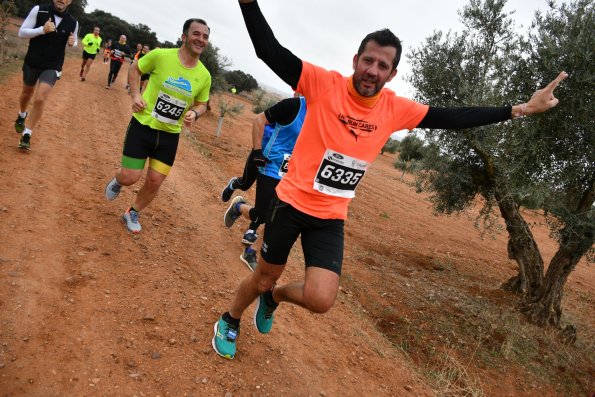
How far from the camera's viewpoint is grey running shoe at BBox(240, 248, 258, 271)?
564cm

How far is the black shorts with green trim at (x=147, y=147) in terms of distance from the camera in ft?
16.1

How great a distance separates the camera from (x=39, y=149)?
276 inches

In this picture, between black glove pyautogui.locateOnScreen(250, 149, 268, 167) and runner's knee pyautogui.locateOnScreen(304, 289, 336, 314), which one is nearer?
runner's knee pyautogui.locateOnScreen(304, 289, 336, 314)

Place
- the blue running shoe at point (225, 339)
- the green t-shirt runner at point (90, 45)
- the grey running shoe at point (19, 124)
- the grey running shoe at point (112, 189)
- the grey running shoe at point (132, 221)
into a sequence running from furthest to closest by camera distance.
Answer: the green t-shirt runner at point (90, 45)
the grey running shoe at point (19, 124)
the grey running shoe at point (112, 189)
the grey running shoe at point (132, 221)
the blue running shoe at point (225, 339)

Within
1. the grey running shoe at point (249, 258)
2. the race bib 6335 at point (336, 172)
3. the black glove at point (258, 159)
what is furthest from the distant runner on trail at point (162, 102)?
the race bib 6335 at point (336, 172)

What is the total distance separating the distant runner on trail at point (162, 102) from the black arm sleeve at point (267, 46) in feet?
7.41

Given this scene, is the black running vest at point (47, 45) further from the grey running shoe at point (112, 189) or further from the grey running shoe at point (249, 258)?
the grey running shoe at point (249, 258)

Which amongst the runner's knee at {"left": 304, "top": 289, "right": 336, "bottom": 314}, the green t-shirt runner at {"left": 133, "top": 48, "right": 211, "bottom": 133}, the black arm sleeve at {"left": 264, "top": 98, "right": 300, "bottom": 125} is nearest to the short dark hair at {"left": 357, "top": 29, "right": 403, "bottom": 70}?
the runner's knee at {"left": 304, "top": 289, "right": 336, "bottom": 314}

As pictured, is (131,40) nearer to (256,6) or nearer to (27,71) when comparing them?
(27,71)

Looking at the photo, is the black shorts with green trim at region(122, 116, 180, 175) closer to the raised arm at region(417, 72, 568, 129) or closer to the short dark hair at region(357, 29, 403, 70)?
the short dark hair at region(357, 29, 403, 70)

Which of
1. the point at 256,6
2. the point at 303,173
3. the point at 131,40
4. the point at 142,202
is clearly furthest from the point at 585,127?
the point at 131,40

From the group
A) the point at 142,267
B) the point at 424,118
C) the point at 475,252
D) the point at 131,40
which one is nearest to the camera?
the point at 424,118

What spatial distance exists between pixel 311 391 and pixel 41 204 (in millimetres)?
3823

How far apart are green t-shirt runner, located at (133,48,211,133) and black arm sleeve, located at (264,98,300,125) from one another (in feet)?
3.21
